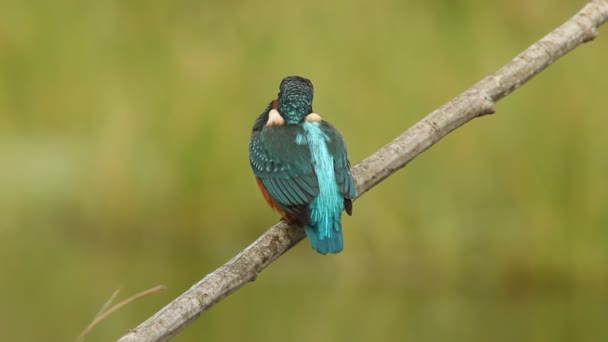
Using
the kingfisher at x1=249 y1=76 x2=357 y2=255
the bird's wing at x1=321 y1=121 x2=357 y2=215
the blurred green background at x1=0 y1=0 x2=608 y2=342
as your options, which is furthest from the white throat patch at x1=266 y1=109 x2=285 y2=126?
the blurred green background at x1=0 y1=0 x2=608 y2=342

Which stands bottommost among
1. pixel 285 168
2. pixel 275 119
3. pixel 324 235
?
pixel 324 235

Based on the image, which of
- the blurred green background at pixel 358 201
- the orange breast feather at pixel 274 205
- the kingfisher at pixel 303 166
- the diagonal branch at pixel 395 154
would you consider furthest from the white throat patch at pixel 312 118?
the blurred green background at pixel 358 201

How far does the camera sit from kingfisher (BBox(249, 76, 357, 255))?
3764 mm

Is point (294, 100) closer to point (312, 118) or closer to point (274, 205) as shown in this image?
point (312, 118)

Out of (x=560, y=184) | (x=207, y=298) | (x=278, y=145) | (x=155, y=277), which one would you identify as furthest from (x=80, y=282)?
(x=207, y=298)

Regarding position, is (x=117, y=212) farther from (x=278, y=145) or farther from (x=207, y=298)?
(x=207, y=298)

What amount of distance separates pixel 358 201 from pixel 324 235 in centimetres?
287

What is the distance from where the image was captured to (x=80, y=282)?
6.65 metres

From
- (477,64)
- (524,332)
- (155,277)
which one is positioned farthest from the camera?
(477,64)

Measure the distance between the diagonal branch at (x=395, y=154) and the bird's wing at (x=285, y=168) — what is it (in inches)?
5.0

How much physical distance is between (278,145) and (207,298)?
1007 millimetres

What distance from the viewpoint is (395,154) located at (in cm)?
370

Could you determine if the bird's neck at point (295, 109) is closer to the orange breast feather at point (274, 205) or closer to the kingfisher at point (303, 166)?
the kingfisher at point (303, 166)

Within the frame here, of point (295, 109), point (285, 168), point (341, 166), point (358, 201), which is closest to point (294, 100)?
point (295, 109)
